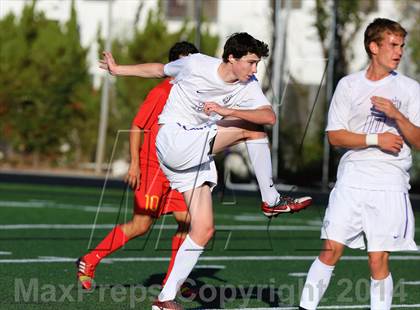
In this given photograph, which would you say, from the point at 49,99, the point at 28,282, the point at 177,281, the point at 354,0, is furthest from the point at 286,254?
the point at 49,99

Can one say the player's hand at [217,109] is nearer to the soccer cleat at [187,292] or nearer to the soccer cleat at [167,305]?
the soccer cleat at [167,305]

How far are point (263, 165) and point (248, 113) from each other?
88 cm

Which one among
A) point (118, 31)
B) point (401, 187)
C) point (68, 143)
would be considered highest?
point (401, 187)

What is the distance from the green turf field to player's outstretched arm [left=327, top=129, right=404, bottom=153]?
2.15 m

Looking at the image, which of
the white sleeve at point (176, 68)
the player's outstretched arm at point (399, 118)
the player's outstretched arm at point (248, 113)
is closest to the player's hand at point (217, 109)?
the player's outstretched arm at point (248, 113)

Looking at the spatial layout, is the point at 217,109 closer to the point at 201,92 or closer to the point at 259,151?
the point at 201,92

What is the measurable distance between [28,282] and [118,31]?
27909 millimetres

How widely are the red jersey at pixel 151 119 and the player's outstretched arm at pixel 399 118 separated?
9.59 feet

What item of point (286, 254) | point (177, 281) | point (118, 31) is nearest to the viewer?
point (177, 281)

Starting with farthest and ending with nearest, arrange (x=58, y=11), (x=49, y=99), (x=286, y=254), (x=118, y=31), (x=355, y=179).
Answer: (x=58, y=11) < (x=118, y=31) < (x=49, y=99) < (x=286, y=254) < (x=355, y=179)

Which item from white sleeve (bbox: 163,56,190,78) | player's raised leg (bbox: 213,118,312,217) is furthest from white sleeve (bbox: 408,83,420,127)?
white sleeve (bbox: 163,56,190,78)

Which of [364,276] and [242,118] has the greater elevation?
[242,118]

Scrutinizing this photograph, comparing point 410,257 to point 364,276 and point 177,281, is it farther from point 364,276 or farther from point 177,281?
point 177,281

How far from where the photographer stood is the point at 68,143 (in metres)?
36.2
